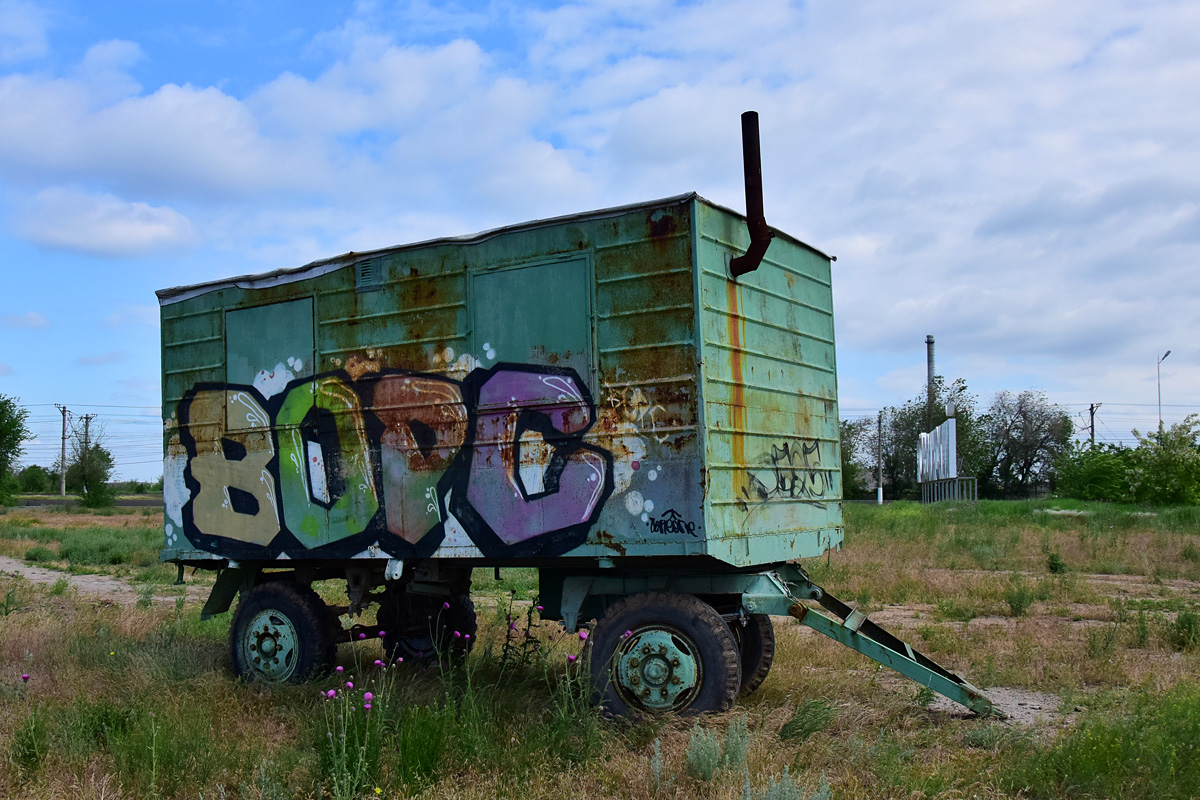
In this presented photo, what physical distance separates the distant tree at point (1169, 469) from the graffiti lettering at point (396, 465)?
3615cm

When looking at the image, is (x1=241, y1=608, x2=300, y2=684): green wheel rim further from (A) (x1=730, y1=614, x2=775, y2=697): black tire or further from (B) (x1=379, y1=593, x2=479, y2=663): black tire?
(A) (x1=730, y1=614, x2=775, y2=697): black tire

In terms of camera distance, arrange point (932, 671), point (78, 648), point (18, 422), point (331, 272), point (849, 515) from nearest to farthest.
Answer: point (932, 671), point (331, 272), point (78, 648), point (849, 515), point (18, 422)

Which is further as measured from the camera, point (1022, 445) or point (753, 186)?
point (1022, 445)

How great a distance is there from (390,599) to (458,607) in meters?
0.61

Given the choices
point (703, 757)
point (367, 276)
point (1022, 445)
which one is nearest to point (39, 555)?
point (367, 276)

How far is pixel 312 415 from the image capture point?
286 inches

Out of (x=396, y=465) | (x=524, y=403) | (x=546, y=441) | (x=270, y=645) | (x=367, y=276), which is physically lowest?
(x=270, y=645)

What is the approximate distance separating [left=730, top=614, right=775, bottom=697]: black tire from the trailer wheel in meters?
1.02

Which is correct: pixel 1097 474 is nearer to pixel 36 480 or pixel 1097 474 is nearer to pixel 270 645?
pixel 270 645

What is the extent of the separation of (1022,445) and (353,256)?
6248 cm

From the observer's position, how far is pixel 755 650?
269 inches

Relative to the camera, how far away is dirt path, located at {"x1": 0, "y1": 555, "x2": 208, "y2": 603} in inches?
539

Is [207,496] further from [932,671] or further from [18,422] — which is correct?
[18,422]

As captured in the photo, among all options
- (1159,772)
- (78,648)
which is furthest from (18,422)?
(1159,772)
